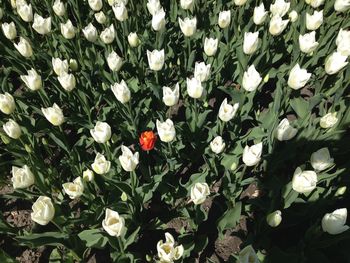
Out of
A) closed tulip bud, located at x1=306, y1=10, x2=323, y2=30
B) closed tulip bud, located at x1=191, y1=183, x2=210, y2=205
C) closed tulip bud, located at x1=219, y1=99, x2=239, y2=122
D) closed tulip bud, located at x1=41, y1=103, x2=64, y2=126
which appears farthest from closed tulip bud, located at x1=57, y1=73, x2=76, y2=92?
closed tulip bud, located at x1=306, y1=10, x2=323, y2=30

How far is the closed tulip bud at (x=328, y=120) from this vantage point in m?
2.16

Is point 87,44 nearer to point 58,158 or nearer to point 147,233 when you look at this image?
point 58,158

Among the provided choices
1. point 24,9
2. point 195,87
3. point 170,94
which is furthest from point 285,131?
point 24,9

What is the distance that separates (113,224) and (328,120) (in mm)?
1506

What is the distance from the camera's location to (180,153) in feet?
8.25

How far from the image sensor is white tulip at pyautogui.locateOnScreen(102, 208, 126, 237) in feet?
5.24

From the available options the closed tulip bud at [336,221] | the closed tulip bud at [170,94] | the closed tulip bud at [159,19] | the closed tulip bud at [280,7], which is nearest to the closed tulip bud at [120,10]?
the closed tulip bud at [159,19]

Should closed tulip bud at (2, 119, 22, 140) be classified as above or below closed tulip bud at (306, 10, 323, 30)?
below

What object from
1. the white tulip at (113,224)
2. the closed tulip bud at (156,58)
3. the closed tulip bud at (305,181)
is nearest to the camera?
the white tulip at (113,224)

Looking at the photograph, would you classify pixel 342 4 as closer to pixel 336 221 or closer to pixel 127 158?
pixel 336 221

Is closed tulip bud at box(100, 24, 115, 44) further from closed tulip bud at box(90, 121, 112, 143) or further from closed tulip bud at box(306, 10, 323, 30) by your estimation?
closed tulip bud at box(306, 10, 323, 30)

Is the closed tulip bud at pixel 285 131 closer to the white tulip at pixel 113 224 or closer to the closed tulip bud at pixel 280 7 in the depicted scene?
the white tulip at pixel 113 224

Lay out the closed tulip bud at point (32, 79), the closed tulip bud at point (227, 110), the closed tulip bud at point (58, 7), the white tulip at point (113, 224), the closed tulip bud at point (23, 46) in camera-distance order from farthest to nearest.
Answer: the closed tulip bud at point (58, 7), the closed tulip bud at point (23, 46), the closed tulip bud at point (32, 79), the closed tulip bud at point (227, 110), the white tulip at point (113, 224)

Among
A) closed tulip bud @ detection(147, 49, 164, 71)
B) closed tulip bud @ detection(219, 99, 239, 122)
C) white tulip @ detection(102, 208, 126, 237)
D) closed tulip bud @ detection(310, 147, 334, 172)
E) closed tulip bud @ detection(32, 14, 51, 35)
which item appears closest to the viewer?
white tulip @ detection(102, 208, 126, 237)
